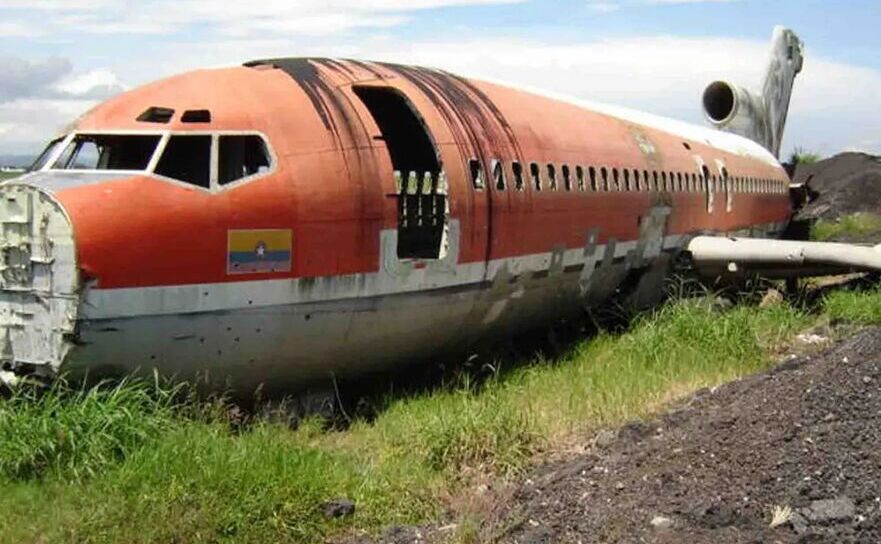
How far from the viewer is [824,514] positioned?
202 inches

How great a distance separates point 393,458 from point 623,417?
79.0 inches

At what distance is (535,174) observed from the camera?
37.7ft

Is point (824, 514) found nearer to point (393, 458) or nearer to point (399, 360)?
point (393, 458)

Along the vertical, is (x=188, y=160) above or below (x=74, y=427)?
above

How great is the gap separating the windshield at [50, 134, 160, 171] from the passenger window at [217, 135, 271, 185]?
1.71 feet

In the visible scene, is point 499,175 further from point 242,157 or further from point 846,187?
point 846,187

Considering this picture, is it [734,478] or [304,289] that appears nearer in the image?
[734,478]

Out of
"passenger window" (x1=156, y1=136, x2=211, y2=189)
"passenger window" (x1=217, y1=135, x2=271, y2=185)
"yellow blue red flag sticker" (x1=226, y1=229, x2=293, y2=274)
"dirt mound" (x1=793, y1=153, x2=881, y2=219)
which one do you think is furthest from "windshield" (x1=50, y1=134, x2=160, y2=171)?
"dirt mound" (x1=793, y1=153, x2=881, y2=219)

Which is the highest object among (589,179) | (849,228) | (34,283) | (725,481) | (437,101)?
(437,101)

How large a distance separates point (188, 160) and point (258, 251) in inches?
35.7

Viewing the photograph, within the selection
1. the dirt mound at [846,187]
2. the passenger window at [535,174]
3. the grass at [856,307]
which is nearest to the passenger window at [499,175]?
the passenger window at [535,174]

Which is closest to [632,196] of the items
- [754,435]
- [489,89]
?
[489,89]

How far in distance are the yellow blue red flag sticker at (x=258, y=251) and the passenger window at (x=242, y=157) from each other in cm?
52

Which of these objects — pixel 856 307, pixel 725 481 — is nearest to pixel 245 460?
pixel 725 481
